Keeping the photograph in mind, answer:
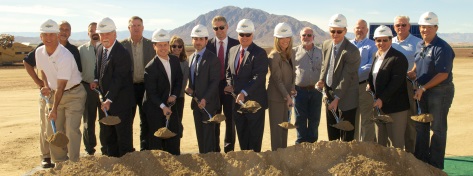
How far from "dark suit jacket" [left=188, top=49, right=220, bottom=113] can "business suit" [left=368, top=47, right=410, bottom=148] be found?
1.91 metres

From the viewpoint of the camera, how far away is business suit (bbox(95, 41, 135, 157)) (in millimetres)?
5344

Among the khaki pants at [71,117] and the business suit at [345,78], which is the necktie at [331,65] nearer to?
the business suit at [345,78]

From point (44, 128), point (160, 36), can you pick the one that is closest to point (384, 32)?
point (160, 36)

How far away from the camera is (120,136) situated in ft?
18.4

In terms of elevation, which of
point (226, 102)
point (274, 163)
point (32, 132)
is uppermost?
point (226, 102)

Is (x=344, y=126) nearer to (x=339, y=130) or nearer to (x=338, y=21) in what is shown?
(x=339, y=130)

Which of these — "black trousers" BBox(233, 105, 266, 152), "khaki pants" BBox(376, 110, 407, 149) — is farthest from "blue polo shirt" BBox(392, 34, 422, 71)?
"black trousers" BBox(233, 105, 266, 152)

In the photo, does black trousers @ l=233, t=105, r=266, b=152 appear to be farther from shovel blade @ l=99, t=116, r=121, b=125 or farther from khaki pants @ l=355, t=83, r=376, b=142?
shovel blade @ l=99, t=116, r=121, b=125

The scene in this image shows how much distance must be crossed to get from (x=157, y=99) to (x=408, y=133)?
133 inches

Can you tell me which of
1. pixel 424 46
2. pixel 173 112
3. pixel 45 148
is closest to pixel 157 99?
pixel 173 112

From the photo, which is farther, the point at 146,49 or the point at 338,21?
the point at 146,49

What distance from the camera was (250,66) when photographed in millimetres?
5578

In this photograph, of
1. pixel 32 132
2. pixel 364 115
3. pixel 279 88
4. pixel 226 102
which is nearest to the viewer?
pixel 279 88

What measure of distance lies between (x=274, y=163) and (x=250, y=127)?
4.00 ft
